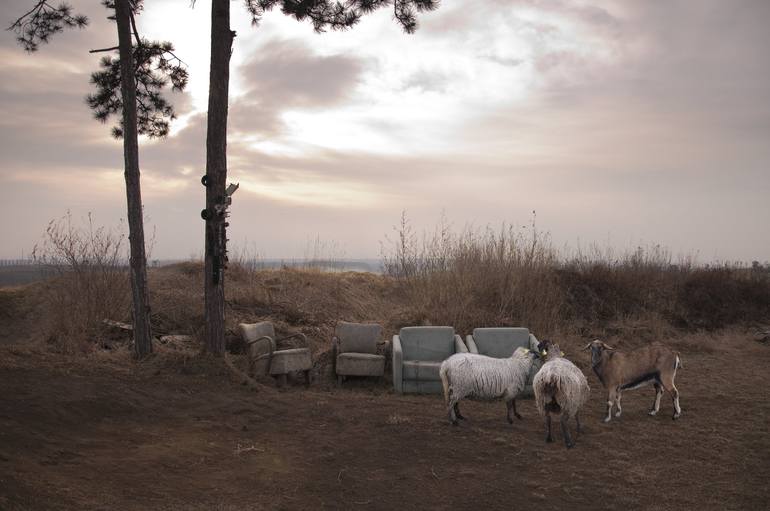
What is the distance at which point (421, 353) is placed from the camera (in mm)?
8289

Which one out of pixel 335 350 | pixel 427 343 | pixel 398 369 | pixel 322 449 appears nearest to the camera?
pixel 322 449

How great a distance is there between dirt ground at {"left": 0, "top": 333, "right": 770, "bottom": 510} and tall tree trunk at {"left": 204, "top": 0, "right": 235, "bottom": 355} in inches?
23.3

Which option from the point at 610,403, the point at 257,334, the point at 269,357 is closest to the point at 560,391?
the point at 610,403

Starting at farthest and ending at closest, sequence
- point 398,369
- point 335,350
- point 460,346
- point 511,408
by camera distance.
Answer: point 335,350
point 460,346
point 398,369
point 511,408

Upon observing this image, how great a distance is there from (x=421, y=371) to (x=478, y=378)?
164cm

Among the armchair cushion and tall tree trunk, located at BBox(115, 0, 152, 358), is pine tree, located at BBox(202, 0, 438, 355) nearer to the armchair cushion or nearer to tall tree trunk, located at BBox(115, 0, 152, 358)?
tall tree trunk, located at BBox(115, 0, 152, 358)

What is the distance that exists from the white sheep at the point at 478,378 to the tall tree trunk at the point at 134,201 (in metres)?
4.28

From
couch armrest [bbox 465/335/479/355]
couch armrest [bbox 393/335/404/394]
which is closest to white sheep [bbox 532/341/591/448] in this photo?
couch armrest [bbox 465/335/479/355]

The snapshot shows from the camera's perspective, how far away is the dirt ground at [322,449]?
4.49 m

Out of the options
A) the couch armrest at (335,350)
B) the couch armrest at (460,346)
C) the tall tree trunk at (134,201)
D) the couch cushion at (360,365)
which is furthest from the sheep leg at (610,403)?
the tall tree trunk at (134,201)

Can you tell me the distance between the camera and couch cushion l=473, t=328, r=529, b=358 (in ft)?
26.9

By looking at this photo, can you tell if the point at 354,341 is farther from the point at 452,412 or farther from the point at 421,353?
the point at 452,412

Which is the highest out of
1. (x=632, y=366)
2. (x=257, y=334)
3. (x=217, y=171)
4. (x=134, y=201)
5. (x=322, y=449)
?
(x=217, y=171)

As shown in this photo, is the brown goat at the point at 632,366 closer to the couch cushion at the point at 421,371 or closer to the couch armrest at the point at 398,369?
the couch cushion at the point at 421,371
